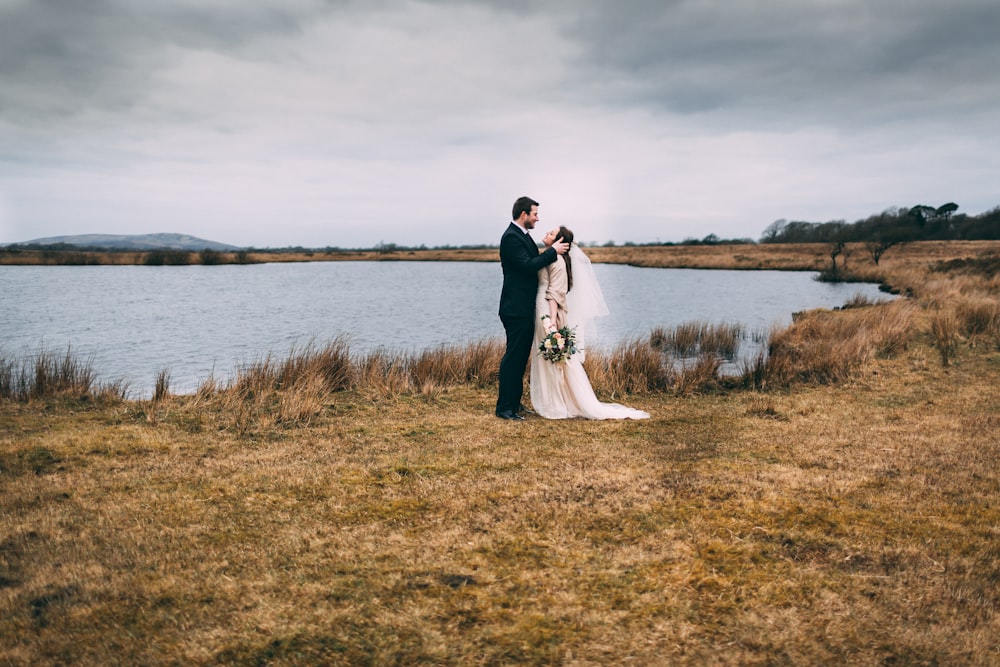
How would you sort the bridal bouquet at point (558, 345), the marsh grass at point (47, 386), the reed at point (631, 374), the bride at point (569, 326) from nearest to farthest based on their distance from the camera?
the bridal bouquet at point (558, 345) → the bride at point (569, 326) → the marsh grass at point (47, 386) → the reed at point (631, 374)

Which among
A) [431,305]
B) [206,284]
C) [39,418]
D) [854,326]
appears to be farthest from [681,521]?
[206,284]

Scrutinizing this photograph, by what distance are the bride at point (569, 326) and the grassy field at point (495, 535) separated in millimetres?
377

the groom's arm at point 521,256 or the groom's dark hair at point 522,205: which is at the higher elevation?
the groom's dark hair at point 522,205

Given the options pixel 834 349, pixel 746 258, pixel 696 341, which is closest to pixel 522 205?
pixel 834 349

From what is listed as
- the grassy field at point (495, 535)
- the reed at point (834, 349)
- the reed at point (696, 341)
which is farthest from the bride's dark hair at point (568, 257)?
the reed at point (696, 341)

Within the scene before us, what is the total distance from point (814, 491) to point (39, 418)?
919cm

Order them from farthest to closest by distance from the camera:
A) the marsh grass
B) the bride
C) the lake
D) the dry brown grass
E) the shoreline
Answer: the shoreline
the lake
the marsh grass
the bride
the dry brown grass

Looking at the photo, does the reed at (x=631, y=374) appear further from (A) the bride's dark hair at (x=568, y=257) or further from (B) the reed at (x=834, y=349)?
(A) the bride's dark hair at (x=568, y=257)

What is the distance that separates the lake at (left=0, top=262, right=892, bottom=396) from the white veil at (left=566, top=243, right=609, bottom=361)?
2997 millimetres

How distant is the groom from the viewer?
25.6ft

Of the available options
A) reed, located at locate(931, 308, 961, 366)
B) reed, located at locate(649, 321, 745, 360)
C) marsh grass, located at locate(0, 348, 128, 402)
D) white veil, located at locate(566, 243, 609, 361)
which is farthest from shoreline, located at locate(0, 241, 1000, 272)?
marsh grass, located at locate(0, 348, 128, 402)

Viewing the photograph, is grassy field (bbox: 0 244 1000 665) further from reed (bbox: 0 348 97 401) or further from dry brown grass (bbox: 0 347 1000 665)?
reed (bbox: 0 348 97 401)

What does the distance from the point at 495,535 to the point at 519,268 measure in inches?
158

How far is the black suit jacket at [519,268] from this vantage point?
7.79 metres
